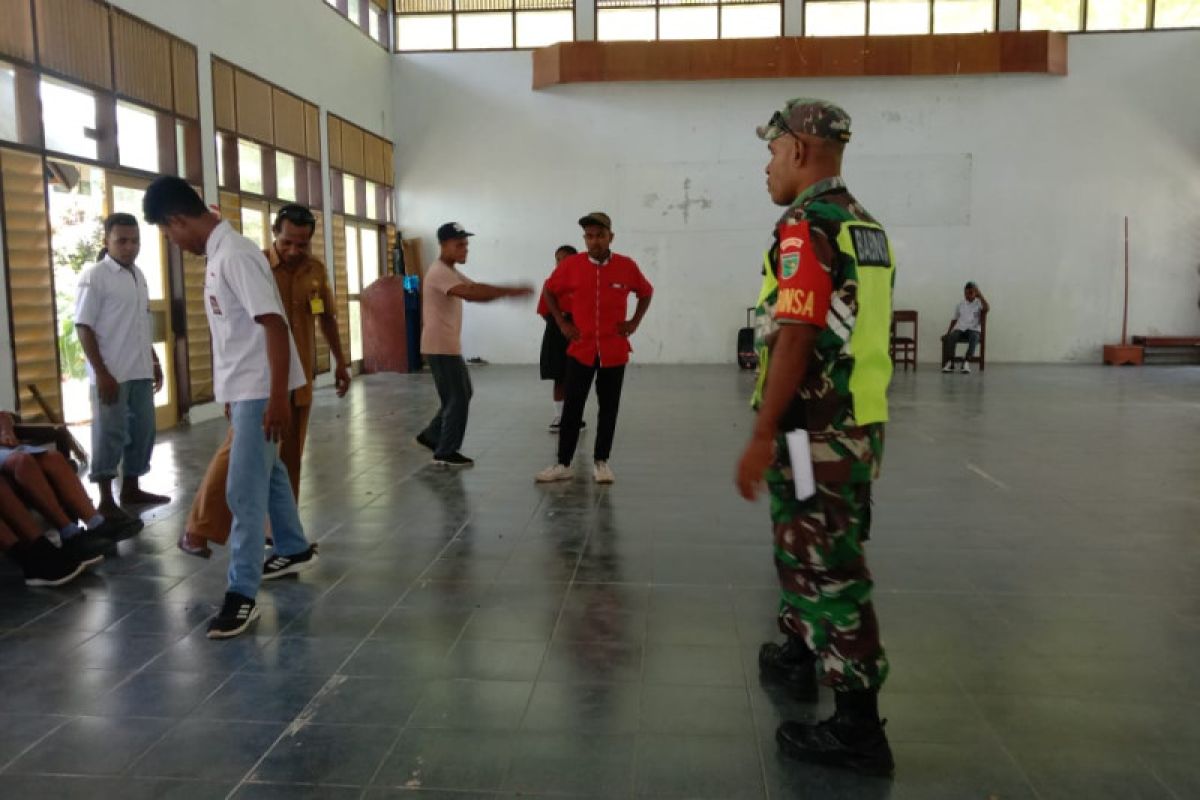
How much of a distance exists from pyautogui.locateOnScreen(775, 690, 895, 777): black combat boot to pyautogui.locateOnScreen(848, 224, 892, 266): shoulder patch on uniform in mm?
1092

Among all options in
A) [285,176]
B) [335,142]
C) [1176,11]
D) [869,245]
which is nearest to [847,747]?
[869,245]

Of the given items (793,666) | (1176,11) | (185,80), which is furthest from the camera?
(1176,11)

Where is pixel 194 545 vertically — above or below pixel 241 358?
below

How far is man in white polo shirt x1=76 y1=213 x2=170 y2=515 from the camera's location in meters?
4.92

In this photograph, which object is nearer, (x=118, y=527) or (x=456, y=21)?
(x=118, y=527)

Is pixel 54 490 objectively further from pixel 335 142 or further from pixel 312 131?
pixel 335 142

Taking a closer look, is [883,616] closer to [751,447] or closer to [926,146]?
[751,447]

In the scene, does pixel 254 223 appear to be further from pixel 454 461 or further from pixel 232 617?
pixel 232 617

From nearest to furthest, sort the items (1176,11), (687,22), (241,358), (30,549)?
(241,358) → (30,549) → (1176,11) → (687,22)

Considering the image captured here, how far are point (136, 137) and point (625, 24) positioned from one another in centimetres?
880

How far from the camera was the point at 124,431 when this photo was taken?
5086mm

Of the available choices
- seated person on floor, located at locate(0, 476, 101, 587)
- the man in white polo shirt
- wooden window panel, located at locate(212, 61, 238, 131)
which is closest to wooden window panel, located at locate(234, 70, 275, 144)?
wooden window panel, located at locate(212, 61, 238, 131)

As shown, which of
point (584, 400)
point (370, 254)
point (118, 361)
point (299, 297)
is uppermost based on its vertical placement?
point (370, 254)

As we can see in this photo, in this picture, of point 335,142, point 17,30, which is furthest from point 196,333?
point 335,142
